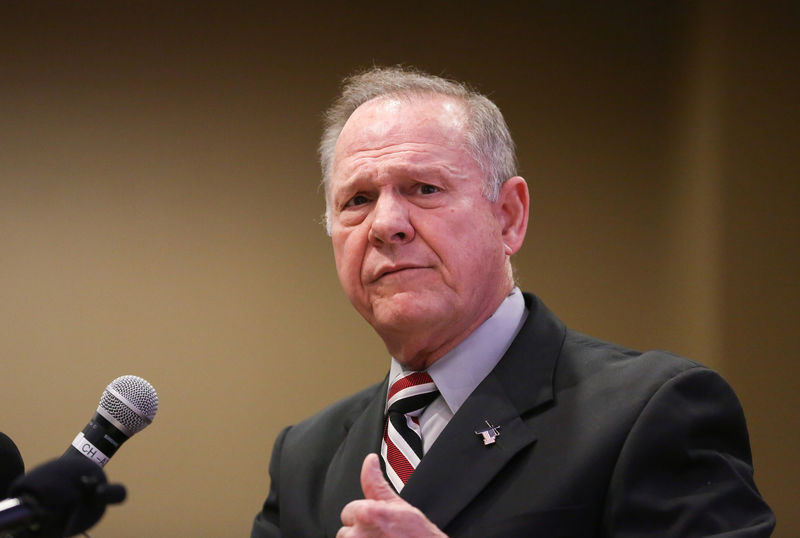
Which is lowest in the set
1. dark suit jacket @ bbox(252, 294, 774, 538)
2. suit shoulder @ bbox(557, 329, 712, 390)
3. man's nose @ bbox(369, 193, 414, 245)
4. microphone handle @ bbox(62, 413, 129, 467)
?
dark suit jacket @ bbox(252, 294, 774, 538)

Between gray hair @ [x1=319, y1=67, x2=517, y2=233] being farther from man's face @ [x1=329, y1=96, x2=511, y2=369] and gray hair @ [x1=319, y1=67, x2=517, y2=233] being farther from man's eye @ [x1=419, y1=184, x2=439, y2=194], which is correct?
man's eye @ [x1=419, y1=184, x2=439, y2=194]

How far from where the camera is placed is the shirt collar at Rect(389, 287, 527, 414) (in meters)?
1.84

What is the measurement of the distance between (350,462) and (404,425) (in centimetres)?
19

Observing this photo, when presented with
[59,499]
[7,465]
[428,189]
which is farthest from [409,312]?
[59,499]

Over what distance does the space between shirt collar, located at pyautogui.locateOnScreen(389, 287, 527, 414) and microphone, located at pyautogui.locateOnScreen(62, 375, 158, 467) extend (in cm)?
63

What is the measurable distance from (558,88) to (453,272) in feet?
6.89

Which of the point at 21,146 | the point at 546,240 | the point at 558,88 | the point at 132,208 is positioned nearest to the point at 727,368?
the point at 546,240

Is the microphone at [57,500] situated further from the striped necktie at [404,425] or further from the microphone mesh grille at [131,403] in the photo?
the striped necktie at [404,425]

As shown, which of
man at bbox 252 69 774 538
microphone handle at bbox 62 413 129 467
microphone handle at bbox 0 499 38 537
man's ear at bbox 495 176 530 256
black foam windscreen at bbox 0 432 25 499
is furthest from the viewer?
man's ear at bbox 495 176 530 256

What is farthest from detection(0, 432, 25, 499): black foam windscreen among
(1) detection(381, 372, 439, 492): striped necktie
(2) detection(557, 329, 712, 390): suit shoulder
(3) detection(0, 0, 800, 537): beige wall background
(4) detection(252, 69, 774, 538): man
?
(3) detection(0, 0, 800, 537): beige wall background

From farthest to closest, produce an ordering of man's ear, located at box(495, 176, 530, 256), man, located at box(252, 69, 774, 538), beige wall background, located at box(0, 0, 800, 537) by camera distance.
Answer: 1. beige wall background, located at box(0, 0, 800, 537)
2. man's ear, located at box(495, 176, 530, 256)
3. man, located at box(252, 69, 774, 538)

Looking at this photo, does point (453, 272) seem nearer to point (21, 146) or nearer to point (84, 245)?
point (84, 245)

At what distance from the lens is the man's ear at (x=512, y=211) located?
200 cm

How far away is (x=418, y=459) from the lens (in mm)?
1761
